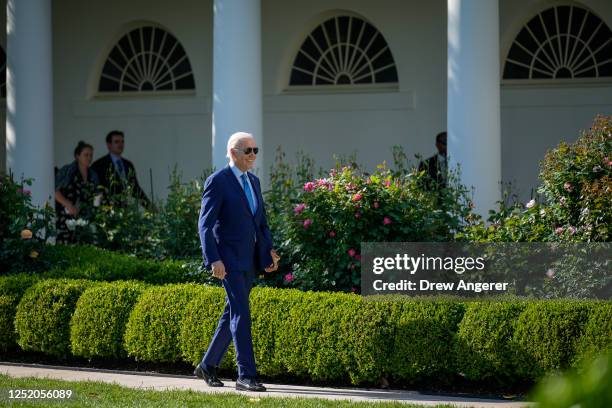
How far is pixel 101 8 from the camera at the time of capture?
49.9 feet

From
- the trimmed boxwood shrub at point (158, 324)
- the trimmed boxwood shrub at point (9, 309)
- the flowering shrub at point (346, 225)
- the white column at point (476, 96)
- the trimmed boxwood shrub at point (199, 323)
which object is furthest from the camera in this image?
the white column at point (476, 96)

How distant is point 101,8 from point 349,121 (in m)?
4.77

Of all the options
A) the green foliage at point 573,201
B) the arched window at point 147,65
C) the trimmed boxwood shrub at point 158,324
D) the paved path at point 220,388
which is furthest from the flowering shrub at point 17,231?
the arched window at point 147,65

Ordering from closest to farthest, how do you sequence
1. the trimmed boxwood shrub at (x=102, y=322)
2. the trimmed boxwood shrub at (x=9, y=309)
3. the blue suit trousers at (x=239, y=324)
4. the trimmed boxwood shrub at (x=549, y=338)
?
the trimmed boxwood shrub at (x=549, y=338) → the blue suit trousers at (x=239, y=324) → the trimmed boxwood shrub at (x=102, y=322) → the trimmed boxwood shrub at (x=9, y=309)

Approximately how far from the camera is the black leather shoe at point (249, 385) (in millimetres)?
6020

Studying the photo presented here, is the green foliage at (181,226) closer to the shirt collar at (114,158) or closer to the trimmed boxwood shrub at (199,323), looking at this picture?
the trimmed boxwood shrub at (199,323)

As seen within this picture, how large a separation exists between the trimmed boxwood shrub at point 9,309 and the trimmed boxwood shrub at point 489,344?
12.7 feet

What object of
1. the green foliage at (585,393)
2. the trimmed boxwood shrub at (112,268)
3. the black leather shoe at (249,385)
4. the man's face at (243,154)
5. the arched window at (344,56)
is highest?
the arched window at (344,56)

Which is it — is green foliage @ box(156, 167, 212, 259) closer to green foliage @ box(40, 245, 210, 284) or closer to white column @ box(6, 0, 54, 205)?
green foliage @ box(40, 245, 210, 284)

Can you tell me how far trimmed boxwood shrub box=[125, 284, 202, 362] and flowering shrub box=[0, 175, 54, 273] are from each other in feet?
6.84

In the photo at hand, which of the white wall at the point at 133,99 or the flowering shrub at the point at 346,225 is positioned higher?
the white wall at the point at 133,99

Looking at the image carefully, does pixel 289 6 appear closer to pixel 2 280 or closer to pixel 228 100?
pixel 228 100

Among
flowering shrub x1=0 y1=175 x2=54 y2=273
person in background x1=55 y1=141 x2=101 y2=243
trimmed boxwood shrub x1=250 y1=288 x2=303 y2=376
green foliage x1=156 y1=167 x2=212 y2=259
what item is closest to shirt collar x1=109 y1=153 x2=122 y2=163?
person in background x1=55 y1=141 x2=101 y2=243

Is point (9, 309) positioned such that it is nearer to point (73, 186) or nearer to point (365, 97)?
point (73, 186)
